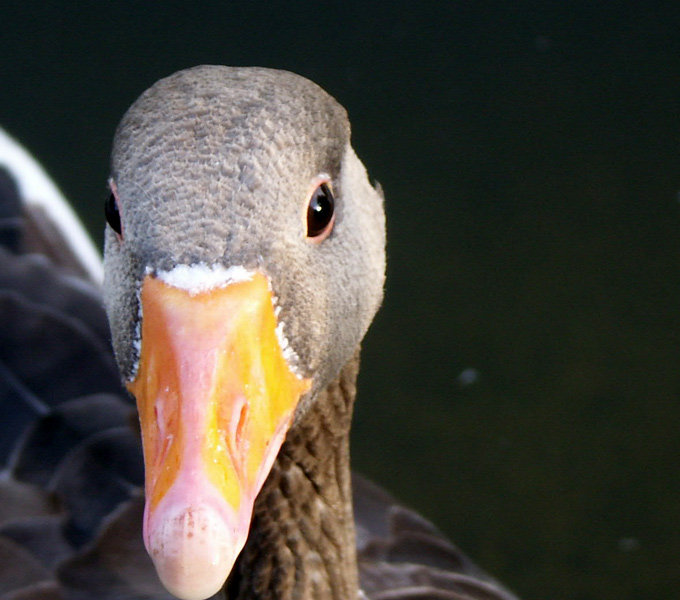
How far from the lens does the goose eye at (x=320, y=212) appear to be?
50.9 inches

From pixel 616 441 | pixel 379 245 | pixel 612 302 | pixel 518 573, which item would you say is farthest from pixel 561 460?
pixel 379 245

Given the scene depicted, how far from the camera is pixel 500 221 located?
3715 millimetres

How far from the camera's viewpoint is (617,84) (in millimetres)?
3984

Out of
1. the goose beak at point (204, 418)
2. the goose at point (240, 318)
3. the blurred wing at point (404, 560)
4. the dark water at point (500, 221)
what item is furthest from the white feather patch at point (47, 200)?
the goose beak at point (204, 418)

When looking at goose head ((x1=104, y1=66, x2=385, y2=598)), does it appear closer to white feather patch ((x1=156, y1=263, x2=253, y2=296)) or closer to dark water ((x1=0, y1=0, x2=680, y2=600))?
white feather patch ((x1=156, y1=263, x2=253, y2=296))

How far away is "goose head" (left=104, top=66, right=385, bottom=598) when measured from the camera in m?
1.09

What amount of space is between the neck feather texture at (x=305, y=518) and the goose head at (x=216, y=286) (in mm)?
338

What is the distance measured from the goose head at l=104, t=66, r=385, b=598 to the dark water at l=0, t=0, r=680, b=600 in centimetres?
205

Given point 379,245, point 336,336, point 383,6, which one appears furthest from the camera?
point 383,6

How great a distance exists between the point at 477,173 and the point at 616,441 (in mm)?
1218

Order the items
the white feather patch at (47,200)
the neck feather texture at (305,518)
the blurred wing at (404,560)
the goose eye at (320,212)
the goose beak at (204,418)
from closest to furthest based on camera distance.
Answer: the goose beak at (204,418) < the goose eye at (320,212) < the neck feather texture at (305,518) < the blurred wing at (404,560) < the white feather patch at (47,200)

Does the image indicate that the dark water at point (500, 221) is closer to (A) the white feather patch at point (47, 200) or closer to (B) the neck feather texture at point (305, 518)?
(A) the white feather patch at point (47, 200)

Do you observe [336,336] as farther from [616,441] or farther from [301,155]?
[616,441]

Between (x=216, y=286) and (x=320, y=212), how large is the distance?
0.24 metres
